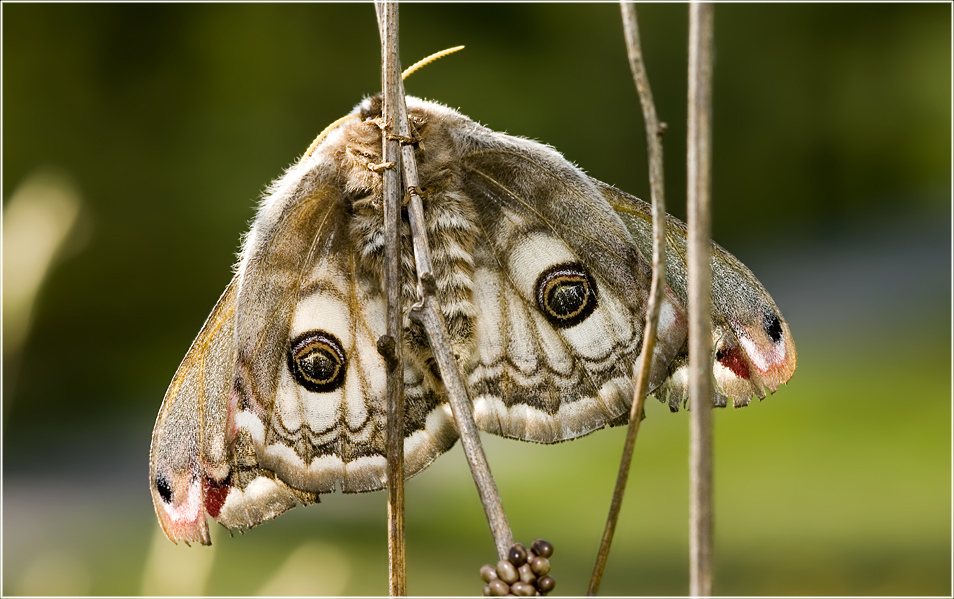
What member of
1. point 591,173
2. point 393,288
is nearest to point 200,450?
point 393,288

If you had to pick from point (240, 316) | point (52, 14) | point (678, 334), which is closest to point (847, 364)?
point (678, 334)

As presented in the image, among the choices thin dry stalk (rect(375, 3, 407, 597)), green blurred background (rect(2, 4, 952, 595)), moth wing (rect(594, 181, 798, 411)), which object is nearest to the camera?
thin dry stalk (rect(375, 3, 407, 597))

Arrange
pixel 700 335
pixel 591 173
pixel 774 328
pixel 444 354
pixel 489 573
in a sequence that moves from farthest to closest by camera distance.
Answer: pixel 591 173 → pixel 774 328 → pixel 444 354 → pixel 489 573 → pixel 700 335

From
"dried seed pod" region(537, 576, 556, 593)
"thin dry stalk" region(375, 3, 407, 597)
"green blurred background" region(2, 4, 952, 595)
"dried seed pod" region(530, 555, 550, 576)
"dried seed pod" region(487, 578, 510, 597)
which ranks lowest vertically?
"dried seed pod" region(487, 578, 510, 597)

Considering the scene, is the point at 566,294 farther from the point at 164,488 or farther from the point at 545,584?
the point at 164,488

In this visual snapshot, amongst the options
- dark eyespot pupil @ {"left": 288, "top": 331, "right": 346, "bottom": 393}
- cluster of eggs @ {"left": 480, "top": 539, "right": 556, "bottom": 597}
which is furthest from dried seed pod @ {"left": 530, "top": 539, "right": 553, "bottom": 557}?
dark eyespot pupil @ {"left": 288, "top": 331, "right": 346, "bottom": 393}

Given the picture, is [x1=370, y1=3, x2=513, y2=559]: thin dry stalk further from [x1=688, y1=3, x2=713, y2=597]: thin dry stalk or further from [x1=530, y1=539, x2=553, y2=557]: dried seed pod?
[x1=688, y1=3, x2=713, y2=597]: thin dry stalk

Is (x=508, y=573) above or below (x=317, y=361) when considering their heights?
below
